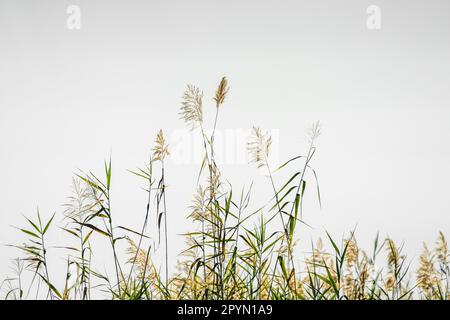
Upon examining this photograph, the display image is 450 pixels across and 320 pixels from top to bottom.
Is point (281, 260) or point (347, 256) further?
point (347, 256)

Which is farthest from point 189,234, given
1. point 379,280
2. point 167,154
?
point 379,280

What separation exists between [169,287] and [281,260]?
65cm

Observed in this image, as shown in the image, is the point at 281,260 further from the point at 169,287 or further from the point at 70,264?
the point at 70,264

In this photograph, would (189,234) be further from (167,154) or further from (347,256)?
(347,256)

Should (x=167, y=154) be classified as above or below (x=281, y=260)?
above

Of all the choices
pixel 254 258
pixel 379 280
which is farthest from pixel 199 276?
pixel 379 280

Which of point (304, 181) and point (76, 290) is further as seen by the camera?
point (76, 290)

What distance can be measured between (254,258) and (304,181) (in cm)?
47
